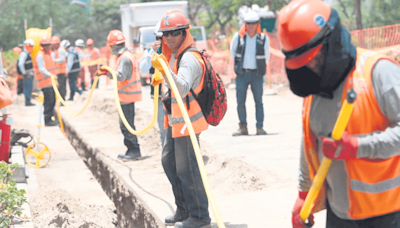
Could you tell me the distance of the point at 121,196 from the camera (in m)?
7.76

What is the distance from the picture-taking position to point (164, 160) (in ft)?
16.6

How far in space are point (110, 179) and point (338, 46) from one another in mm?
6687

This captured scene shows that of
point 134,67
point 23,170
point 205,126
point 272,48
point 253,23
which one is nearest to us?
point 205,126

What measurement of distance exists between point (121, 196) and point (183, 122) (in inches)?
134

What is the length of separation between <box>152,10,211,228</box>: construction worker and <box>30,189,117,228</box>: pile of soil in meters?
1.53

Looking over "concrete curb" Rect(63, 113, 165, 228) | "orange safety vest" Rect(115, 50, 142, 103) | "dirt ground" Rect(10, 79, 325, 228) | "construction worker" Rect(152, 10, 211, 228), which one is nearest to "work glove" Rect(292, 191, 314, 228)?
"construction worker" Rect(152, 10, 211, 228)

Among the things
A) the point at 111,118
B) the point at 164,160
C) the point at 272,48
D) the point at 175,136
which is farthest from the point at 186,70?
the point at 272,48

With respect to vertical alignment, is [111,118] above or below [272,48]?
below

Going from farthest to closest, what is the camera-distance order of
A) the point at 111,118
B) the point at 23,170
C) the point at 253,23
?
1. the point at 111,118
2. the point at 253,23
3. the point at 23,170

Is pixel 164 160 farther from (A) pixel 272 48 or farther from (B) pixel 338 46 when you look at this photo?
(A) pixel 272 48

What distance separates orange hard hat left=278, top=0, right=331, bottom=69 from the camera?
246cm

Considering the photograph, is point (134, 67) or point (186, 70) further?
point (134, 67)

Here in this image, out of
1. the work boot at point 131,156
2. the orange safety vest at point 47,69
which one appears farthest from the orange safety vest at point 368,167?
the orange safety vest at point 47,69

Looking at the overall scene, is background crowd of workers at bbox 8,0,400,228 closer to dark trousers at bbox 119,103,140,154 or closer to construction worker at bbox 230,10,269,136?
dark trousers at bbox 119,103,140,154
